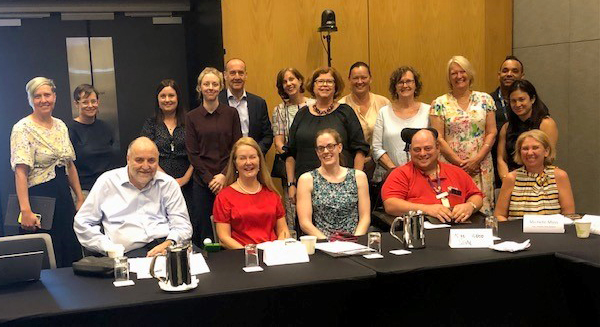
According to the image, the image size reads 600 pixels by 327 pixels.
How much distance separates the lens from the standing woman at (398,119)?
4.82 metres

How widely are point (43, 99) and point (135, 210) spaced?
3.85ft

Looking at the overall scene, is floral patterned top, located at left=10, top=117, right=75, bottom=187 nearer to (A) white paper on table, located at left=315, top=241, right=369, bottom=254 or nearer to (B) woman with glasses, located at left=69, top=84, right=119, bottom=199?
(B) woman with glasses, located at left=69, top=84, right=119, bottom=199

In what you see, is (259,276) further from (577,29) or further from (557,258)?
(577,29)

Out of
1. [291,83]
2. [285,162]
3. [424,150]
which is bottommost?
[285,162]

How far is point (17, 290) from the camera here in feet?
8.34

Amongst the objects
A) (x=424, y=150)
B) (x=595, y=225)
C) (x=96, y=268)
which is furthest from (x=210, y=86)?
(x=595, y=225)

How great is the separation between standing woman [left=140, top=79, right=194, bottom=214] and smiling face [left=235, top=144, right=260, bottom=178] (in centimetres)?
106

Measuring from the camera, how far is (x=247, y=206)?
12.2 ft

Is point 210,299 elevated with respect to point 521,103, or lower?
lower

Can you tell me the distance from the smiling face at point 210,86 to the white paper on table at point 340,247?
1778 millimetres

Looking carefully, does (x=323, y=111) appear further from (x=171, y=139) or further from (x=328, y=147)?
(x=171, y=139)

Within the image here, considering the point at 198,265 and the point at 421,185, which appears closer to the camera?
the point at 198,265

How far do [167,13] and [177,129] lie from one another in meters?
2.02

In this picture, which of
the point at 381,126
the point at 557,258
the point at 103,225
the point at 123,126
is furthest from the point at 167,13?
the point at 557,258
